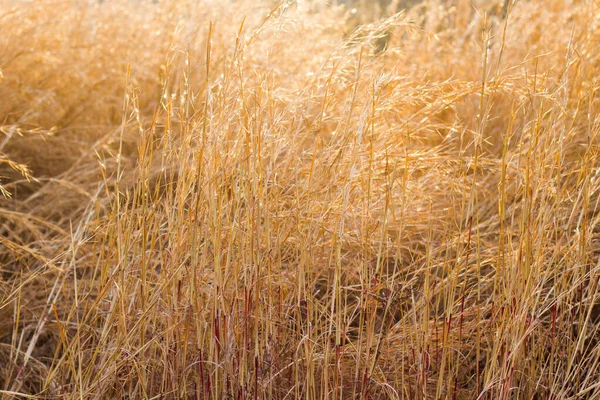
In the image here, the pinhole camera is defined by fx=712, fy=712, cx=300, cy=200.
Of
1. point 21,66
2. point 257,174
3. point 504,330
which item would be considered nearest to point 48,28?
point 21,66

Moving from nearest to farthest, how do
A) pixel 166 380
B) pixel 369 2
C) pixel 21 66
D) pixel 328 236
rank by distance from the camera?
pixel 166 380
pixel 328 236
pixel 21 66
pixel 369 2

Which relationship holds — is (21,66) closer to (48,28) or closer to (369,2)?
(48,28)

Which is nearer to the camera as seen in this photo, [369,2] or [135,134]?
[135,134]

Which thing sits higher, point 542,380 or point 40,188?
point 40,188

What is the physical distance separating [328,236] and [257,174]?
29 centimetres

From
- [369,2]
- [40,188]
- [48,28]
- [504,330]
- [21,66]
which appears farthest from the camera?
[369,2]

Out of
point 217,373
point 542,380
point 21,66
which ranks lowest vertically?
point 542,380

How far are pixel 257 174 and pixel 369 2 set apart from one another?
5.26 meters

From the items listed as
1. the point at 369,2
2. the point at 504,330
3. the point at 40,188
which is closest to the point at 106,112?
the point at 40,188

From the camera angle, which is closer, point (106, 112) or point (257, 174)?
point (257, 174)

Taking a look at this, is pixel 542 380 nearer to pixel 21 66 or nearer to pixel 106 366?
pixel 106 366

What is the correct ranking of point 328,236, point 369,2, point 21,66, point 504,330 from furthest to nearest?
1. point 369,2
2. point 21,66
3. point 328,236
4. point 504,330

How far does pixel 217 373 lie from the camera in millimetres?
1471

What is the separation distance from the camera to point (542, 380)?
156 cm
